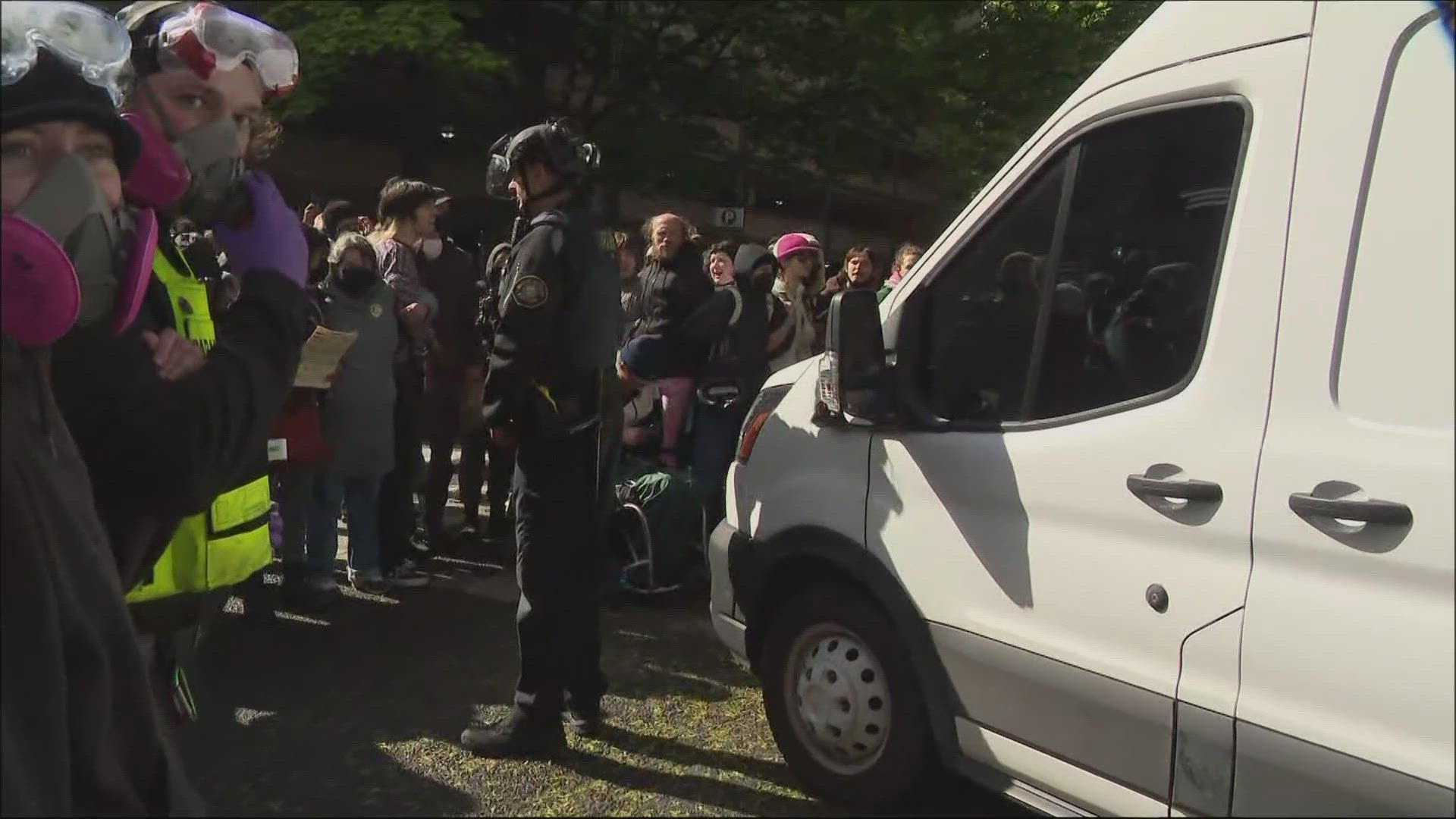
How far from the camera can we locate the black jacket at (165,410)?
202 centimetres

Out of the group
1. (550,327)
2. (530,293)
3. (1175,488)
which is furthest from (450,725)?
(1175,488)

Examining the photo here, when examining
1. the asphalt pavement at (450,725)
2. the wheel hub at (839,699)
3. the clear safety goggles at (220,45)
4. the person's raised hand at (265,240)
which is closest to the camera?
the person's raised hand at (265,240)

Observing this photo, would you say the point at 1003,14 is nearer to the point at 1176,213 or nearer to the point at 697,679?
the point at 697,679

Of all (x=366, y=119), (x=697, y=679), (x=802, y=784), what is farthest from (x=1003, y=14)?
(x=802, y=784)

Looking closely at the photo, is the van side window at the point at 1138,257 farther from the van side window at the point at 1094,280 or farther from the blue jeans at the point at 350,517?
the blue jeans at the point at 350,517

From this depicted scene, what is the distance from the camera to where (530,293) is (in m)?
3.49

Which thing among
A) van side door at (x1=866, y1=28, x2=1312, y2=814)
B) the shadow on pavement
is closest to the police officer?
the shadow on pavement

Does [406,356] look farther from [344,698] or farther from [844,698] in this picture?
[844,698]

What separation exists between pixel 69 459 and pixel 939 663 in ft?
6.55

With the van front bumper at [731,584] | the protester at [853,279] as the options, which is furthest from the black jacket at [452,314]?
the van front bumper at [731,584]

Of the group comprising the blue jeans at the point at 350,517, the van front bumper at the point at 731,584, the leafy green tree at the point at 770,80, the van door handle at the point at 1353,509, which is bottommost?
the blue jeans at the point at 350,517

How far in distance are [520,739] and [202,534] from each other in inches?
60.3

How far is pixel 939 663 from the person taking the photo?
2.94 m

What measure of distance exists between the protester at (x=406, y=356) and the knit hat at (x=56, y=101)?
12.8 ft
